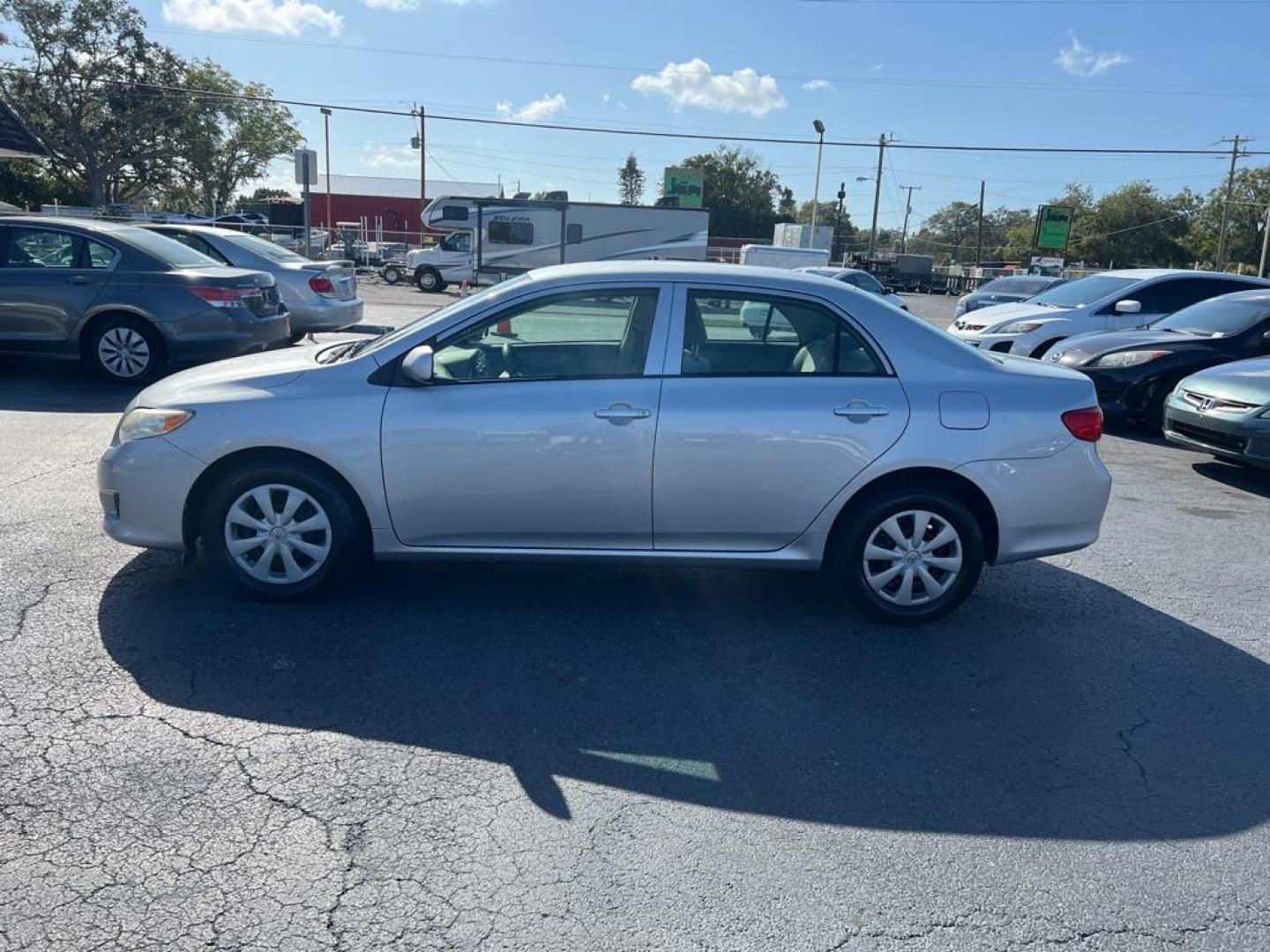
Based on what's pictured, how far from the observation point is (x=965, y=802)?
3.36 m

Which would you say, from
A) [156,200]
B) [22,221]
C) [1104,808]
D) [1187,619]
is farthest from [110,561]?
[156,200]

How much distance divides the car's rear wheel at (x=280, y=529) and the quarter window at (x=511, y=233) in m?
25.8

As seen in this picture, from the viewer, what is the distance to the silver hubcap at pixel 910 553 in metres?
4.69

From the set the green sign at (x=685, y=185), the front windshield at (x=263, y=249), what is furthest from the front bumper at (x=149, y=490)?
the green sign at (x=685, y=185)

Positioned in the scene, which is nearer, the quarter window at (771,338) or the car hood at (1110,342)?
the quarter window at (771,338)

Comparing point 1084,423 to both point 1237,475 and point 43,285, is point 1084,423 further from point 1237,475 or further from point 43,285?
point 43,285

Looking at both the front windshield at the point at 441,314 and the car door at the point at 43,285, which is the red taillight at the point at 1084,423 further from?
the car door at the point at 43,285

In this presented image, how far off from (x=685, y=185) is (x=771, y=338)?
2689 inches

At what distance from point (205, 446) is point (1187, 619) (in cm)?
496

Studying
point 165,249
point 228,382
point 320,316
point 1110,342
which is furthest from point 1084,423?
point 320,316

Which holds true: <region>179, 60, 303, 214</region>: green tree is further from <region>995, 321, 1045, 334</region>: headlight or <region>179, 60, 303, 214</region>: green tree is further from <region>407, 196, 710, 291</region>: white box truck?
<region>995, 321, 1045, 334</region>: headlight

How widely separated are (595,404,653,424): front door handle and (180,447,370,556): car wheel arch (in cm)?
Answer: 118

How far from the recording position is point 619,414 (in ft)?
14.7

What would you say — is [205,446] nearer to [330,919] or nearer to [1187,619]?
[330,919]
